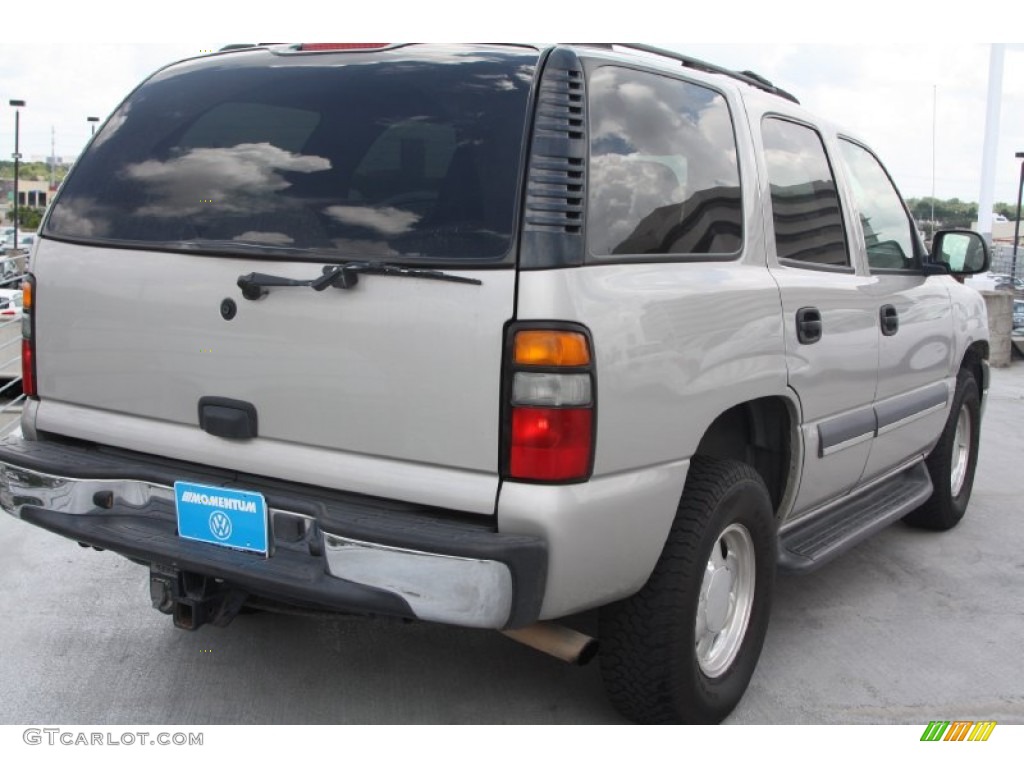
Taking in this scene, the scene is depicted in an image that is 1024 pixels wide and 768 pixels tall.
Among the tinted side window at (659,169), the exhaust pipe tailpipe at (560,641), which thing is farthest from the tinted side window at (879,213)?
the exhaust pipe tailpipe at (560,641)

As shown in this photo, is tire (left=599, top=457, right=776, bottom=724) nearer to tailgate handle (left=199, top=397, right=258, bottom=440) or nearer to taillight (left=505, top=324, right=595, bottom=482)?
taillight (left=505, top=324, right=595, bottom=482)

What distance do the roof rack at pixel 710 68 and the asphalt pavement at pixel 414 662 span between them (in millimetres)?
1916

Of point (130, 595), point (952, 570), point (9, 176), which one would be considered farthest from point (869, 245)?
point (9, 176)

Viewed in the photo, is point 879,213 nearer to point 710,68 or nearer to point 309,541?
point 710,68

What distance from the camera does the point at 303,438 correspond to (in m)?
2.72

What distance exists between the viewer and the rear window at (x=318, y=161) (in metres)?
2.58

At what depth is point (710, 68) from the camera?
3.51m

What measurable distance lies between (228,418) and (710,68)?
1983 mm

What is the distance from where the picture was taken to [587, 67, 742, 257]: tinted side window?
2695mm

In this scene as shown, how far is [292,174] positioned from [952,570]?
12.0 ft

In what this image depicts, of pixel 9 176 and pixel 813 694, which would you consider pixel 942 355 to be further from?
pixel 9 176

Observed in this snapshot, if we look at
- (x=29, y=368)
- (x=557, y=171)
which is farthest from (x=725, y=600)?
(x=29, y=368)

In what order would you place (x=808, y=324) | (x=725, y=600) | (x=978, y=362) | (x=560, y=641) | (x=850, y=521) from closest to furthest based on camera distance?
(x=560, y=641), (x=725, y=600), (x=808, y=324), (x=850, y=521), (x=978, y=362)

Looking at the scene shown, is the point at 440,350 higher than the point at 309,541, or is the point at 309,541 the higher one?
the point at 440,350
